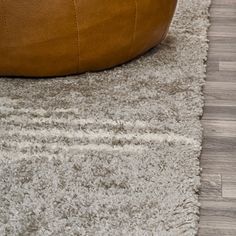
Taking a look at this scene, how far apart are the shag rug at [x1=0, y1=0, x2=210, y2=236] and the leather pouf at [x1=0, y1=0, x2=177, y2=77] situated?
0.06 m

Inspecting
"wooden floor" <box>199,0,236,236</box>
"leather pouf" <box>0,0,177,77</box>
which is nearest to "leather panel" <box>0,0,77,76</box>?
"leather pouf" <box>0,0,177,77</box>

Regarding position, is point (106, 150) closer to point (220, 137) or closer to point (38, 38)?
point (220, 137)

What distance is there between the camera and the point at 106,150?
1577 millimetres

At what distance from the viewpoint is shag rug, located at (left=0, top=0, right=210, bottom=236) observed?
4.36ft

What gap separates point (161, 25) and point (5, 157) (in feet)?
2.78

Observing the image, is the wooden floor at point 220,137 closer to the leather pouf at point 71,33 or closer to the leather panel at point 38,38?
the leather pouf at point 71,33

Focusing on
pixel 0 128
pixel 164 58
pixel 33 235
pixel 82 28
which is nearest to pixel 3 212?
pixel 33 235

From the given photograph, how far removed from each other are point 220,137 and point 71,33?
63 cm

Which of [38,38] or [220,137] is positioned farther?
[38,38]

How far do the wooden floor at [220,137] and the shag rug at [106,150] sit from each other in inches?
1.5

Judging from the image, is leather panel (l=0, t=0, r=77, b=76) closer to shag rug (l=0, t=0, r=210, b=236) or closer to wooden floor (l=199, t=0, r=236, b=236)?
shag rug (l=0, t=0, r=210, b=236)

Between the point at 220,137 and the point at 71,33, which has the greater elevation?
the point at 71,33

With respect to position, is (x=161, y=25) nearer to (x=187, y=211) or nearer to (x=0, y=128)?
(x=0, y=128)

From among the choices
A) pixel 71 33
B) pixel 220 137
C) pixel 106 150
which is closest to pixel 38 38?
pixel 71 33
